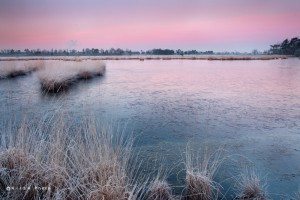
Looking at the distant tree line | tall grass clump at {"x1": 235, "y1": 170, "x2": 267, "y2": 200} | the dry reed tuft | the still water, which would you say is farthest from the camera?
the distant tree line

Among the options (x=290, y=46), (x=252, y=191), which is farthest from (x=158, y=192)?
(x=290, y=46)

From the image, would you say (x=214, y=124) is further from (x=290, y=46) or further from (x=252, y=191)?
(x=290, y=46)

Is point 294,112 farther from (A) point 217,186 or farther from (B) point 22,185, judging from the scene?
(B) point 22,185

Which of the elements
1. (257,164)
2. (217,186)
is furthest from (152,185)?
(257,164)

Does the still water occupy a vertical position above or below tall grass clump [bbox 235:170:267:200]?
below

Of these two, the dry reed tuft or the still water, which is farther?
the still water

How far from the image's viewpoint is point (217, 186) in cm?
422

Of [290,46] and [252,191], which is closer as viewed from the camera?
[252,191]

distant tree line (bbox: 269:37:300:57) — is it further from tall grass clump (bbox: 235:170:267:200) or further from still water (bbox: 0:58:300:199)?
tall grass clump (bbox: 235:170:267:200)

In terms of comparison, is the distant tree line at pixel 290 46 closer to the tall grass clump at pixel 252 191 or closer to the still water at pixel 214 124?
the still water at pixel 214 124

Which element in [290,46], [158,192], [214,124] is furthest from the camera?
[290,46]

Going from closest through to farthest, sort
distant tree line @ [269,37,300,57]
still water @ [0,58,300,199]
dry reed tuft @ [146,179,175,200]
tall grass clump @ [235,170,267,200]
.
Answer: dry reed tuft @ [146,179,175,200]
tall grass clump @ [235,170,267,200]
still water @ [0,58,300,199]
distant tree line @ [269,37,300,57]

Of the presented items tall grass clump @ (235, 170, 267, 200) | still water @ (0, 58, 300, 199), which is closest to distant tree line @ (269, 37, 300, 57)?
still water @ (0, 58, 300, 199)

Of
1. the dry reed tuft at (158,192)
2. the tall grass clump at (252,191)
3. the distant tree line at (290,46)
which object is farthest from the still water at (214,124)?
the distant tree line at (290,46)
